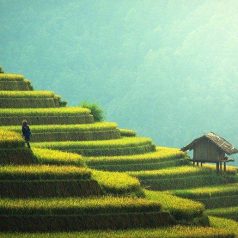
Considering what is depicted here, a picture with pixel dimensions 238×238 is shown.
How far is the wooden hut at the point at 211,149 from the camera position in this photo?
67.0 metres

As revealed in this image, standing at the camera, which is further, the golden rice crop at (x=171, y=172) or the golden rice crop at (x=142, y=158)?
the golden rice crop at (x=171, y=172)

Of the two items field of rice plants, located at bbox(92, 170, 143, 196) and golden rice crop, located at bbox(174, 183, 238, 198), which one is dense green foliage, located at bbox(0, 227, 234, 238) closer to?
field of rice plants, located at bbox(92, 170, 143, 196)

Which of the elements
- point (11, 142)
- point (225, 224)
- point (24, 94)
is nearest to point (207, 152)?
point (24, 94)

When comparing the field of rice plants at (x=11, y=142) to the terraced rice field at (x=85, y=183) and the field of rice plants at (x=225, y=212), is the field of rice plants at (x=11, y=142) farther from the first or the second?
the field of rice plants at (x=225, y=212)

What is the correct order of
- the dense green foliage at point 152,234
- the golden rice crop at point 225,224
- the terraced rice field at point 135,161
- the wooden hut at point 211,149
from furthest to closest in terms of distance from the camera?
the wooden hut at point 211,149
the terraced rice field at point 135,161
the golden rice crop at point 225,224
the dense green foliage at point 152,234

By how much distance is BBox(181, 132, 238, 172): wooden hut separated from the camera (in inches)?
2638

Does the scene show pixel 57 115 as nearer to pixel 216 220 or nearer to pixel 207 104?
pixel 216 220

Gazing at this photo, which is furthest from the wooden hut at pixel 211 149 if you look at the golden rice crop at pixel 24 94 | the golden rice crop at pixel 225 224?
the golden rice crop at pixel 225 224

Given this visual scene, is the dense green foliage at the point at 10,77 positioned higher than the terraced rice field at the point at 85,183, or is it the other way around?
the dense green foliage at the point at 10,77

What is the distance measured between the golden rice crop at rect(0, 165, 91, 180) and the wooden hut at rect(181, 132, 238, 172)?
2312 centimetres

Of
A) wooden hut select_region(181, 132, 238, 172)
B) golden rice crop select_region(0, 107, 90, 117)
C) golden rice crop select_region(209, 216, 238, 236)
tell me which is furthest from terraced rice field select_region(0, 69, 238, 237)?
wooden hut select_region(181, 132, 238, 172)

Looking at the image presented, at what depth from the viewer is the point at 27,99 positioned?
6106 centimetres

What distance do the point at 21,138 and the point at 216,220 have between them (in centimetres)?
1405

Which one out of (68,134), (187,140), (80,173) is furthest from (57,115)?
(187,140)
